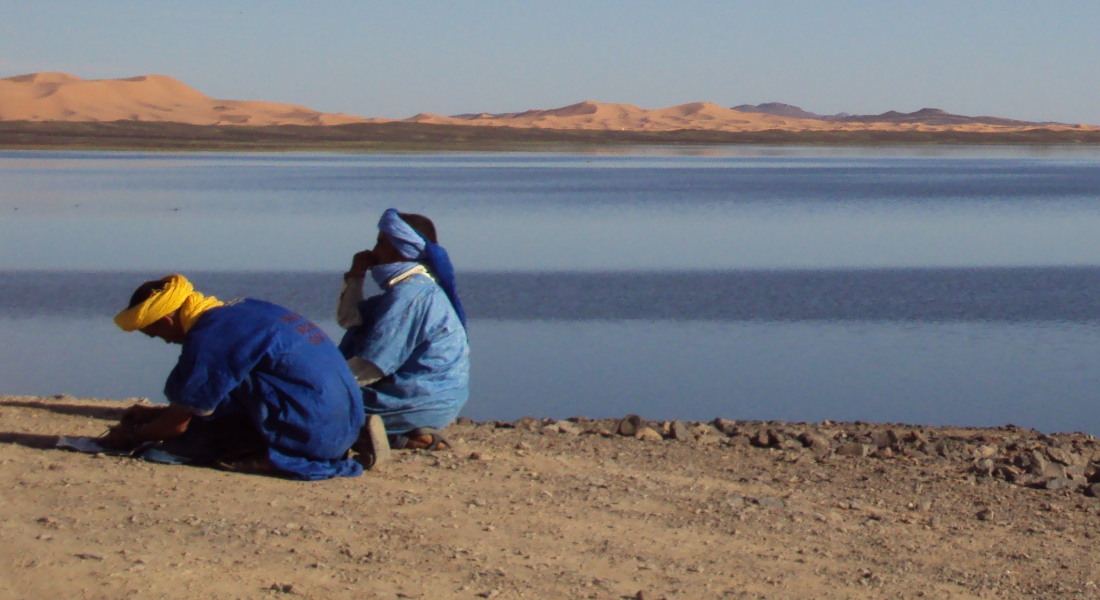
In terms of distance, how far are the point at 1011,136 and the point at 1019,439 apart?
279ft

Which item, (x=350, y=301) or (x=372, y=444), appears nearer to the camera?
(x=372, y=444)

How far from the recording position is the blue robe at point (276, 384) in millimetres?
3934

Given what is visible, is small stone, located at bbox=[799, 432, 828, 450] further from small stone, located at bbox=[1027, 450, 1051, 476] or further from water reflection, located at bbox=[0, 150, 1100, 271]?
water reflection, located at bbox=[0, 150, 1100, 271]

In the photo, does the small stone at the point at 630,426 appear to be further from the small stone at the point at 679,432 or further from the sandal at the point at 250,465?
the sandal at the point at 250,465

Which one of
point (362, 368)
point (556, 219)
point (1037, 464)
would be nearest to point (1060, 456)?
point (1037, 464)

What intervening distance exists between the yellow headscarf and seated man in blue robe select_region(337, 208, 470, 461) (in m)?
0.63

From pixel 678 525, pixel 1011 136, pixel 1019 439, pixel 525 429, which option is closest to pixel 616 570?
pixel 678 525

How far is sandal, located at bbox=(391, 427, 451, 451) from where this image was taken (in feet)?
15.4

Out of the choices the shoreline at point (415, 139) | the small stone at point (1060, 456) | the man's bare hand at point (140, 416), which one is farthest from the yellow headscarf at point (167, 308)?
the shoreline at point (415, 139)

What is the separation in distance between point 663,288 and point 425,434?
715 centimetres

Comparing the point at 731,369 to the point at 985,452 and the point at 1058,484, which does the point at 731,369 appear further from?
the point at 1058,484

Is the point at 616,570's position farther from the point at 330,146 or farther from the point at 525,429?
the point at 330,146

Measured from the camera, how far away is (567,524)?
3.89 metres

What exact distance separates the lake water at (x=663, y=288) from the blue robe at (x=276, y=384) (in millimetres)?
2513
